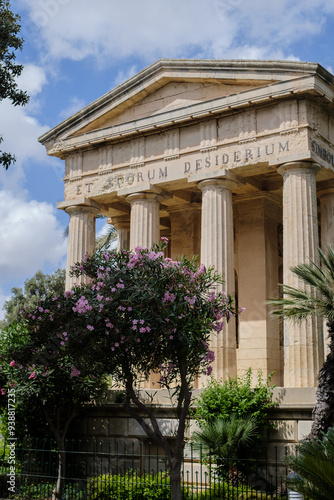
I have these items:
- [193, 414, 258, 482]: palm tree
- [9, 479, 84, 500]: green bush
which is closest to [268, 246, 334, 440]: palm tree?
[193, 414, 258, 482]: palm tree

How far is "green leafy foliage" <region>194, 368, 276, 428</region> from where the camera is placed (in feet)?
51.8

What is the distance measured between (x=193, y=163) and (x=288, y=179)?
3419 millimetres

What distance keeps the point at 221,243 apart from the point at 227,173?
7.03 ft

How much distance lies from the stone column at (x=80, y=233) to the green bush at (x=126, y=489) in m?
9.97

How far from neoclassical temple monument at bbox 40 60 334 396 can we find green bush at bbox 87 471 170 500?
221 inches

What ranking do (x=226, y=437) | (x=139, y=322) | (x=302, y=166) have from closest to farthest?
1. (x=139, y=322)
2. (x=226, y=437)
3. (x=302, y=166)

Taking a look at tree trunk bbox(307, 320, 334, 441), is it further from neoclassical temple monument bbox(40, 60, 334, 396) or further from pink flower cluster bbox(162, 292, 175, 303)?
pink flower cluster bbox(162, 292, 175, 303)

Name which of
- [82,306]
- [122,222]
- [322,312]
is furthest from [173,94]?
[82,306]

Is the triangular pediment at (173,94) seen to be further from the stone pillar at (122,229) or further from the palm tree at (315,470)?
the palm tree at (315,470)

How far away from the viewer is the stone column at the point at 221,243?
1917 cm

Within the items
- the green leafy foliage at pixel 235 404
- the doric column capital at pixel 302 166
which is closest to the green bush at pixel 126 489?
the green leafy foliage at pixel 235 404

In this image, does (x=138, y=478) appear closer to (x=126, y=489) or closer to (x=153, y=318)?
(x=126, y=489)

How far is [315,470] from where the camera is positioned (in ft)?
27.1

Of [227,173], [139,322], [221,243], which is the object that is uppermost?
[227,173]
